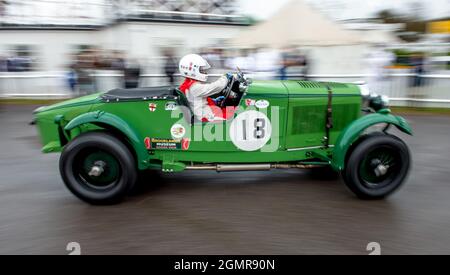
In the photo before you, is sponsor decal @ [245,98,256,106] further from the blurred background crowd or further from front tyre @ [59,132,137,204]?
the blurred background crowd

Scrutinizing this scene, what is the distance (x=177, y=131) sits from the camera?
4594mm

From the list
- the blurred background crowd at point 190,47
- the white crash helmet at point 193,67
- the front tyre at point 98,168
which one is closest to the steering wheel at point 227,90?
the white crash helmet at point 193,67

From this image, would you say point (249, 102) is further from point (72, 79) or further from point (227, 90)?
point (72, 79)

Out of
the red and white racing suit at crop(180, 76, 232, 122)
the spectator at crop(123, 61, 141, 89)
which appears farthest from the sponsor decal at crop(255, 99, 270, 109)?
the spectator at crop(123, 61, 141, 89)

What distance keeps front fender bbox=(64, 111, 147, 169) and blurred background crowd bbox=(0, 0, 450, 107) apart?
6060mm

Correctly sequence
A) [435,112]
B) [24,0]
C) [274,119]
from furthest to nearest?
[24,0] < [435,112] < [274,119]

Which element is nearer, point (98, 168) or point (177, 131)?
point (98, 168)

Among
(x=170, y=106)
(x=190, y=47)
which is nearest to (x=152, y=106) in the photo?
(x=170, y=106)

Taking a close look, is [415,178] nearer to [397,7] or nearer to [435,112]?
[435,112]

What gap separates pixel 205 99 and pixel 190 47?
36.0 feet

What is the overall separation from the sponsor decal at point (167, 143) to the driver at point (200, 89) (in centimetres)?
34
